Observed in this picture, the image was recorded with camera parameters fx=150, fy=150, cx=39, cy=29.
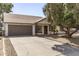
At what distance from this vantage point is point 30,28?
53.5 ft

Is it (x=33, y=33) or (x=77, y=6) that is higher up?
(x=77, y=6)

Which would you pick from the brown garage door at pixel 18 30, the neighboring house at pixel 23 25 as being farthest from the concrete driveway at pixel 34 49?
the brown garage door at pixel 18 30

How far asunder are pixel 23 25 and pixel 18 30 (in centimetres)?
82

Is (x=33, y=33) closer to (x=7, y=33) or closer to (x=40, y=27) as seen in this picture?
(x=40, y=27)

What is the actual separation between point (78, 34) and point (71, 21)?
269 centimetres

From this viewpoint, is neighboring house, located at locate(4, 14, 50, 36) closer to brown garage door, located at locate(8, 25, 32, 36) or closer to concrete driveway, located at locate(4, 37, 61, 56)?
brown garage door, located at locate(8, 25, 32, 36)

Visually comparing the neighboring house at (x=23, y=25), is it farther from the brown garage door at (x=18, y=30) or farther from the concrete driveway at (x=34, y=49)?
the concrete driveway at (x=34, y=49)

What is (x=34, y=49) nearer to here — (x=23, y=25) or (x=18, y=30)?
(x=18, y=30)

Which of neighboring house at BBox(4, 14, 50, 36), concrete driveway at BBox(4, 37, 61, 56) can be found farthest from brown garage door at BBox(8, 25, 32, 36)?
concrete driveway at BBox(4, 37, 61, 56)

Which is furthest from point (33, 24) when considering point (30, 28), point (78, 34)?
point (78, 34)

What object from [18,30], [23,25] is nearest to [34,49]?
[18,30]

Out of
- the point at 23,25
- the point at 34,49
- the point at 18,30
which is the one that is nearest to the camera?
the point at 34,49

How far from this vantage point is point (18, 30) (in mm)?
15453

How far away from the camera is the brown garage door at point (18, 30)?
1513 centimetres
